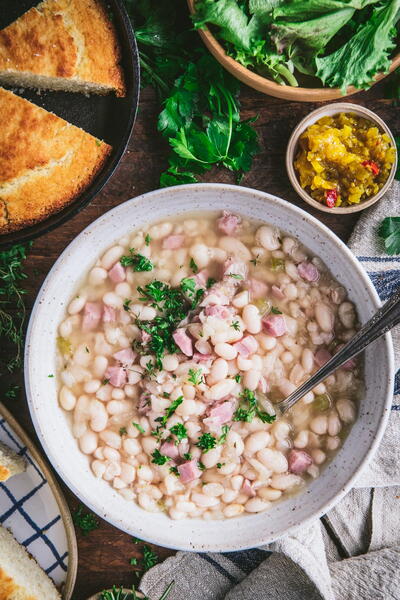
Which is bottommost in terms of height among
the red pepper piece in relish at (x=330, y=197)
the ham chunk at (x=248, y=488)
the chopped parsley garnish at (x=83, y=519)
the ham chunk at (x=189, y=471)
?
the chopped parsley garnish at (x=83, y=519)

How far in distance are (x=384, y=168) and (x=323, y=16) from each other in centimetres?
68

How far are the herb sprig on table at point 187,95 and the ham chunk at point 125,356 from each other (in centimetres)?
75

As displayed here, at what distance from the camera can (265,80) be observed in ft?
7.84

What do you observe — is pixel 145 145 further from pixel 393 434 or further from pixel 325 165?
pixel 393 434

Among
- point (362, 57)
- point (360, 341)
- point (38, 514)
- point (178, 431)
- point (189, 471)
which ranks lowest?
point (38, 514)

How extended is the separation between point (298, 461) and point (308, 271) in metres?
0.79

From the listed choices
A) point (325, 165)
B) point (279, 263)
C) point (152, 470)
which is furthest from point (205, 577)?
point (325, 165)

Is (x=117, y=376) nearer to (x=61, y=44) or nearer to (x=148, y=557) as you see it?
(x=148, y=557)

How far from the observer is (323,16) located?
2.22 metres

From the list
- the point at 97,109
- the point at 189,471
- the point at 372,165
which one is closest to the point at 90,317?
the point at 189,471

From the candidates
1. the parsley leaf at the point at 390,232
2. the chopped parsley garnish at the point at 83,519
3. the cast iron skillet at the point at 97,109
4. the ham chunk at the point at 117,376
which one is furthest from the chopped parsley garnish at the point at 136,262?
the chopped parsley garnish at the point at 83,519

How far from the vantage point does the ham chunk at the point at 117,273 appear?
2.52 meters

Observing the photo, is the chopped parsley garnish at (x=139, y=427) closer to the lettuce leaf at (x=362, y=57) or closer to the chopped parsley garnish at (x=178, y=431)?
the chopped parsley garnish at (x=178, y=431)

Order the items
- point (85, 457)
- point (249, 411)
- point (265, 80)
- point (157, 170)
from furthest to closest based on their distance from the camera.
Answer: point (157, 170) < point (85, 457) < point (249, 411) < point (265, 80)
